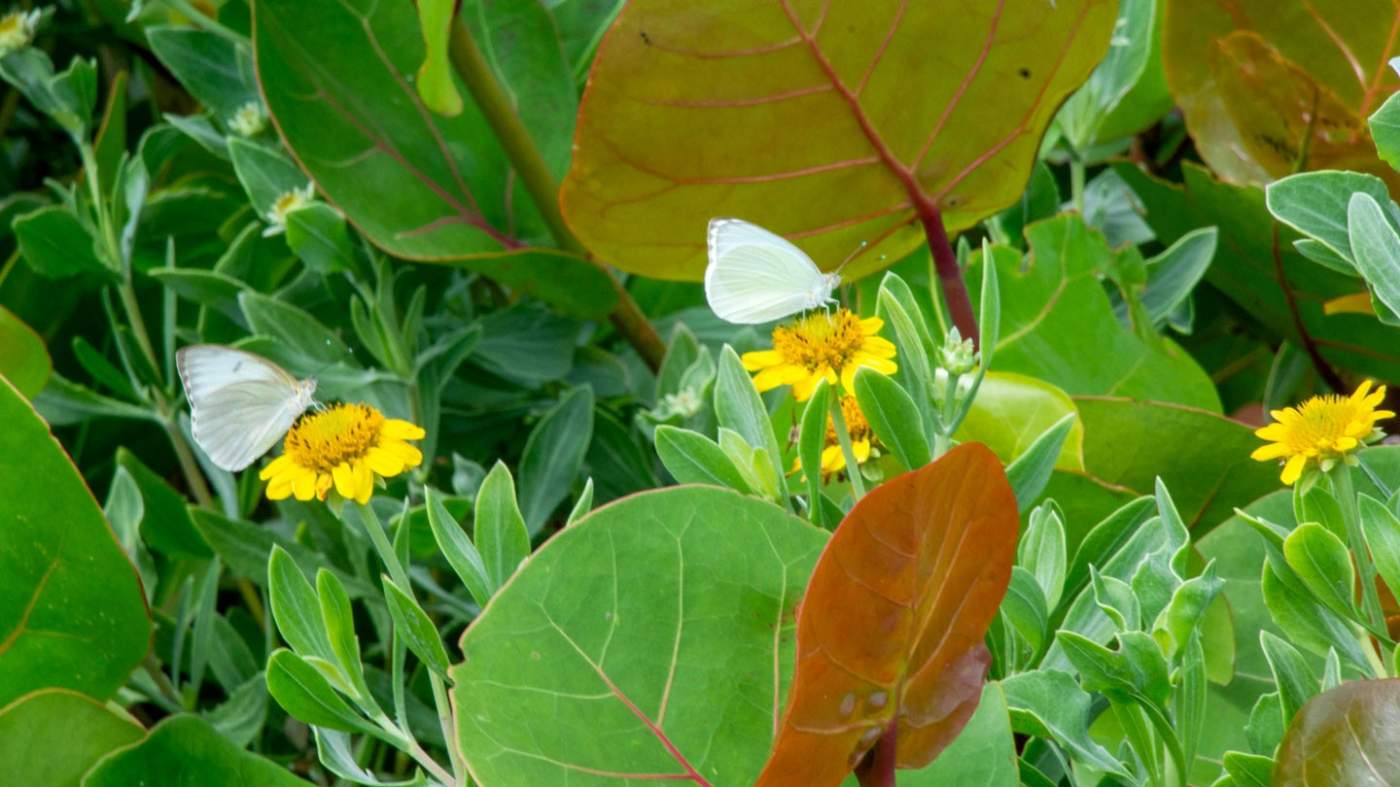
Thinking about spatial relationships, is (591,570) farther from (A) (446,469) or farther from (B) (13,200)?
(B) (13,200)

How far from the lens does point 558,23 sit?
1.20 metres

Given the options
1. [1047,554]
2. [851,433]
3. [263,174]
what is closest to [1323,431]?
[1047,554]

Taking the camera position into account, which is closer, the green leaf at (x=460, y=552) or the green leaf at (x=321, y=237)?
the green leaf at (x=460, y=552)

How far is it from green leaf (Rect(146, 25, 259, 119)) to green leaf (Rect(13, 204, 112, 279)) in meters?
0.14

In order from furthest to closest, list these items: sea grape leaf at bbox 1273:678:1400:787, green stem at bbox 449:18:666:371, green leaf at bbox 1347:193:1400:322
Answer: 1. green stem at bbox 449:18:666:371
2. green leaf at bbox 1347:193:1400:322
3. sea grape leaf at bbox 1273:678:1400:787

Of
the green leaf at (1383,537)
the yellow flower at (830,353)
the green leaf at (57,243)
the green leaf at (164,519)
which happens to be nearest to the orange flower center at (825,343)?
the yellow flower at (830,353)

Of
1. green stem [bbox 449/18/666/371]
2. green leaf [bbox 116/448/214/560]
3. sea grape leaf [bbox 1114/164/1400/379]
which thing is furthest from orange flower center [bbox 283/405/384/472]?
sea grape leaf [bbox 1114/164/1400/379]

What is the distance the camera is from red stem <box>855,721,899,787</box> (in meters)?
0.56

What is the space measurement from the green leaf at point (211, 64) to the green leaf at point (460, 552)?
0.63 m

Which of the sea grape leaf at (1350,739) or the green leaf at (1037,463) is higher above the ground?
the green leaf at (1037,463)

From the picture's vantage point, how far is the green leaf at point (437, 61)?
0.85 metres

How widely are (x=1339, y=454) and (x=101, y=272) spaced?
97 cm

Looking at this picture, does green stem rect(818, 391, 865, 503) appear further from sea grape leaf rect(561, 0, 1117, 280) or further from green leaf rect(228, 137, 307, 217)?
green leaf rect(228, 137, 307, 217)

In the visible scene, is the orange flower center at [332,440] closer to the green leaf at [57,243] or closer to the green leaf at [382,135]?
the green leaf at [382,135]
